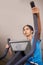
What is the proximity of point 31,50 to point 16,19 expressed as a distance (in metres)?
1.34

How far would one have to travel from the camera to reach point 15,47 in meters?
1.44

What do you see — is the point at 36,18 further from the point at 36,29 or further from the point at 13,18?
the point at 13,18

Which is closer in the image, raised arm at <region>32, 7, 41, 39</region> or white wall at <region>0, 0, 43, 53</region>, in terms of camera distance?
raised arm at <region>32, 7, 41, 39</region>

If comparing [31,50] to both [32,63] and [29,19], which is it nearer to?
[32,63]

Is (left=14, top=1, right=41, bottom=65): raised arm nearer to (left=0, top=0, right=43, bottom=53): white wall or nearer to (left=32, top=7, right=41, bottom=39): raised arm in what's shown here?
(left=32, top=7, right=41, bottom=39): raised arm

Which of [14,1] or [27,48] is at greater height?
[14,1]

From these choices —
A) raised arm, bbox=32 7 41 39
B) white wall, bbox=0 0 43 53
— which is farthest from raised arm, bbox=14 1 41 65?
white wall, bbox=0 0 43 53

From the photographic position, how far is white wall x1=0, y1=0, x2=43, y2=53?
8.32 feet

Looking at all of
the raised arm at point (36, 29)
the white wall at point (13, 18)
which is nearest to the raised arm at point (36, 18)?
the raised arm at point (36, 29)

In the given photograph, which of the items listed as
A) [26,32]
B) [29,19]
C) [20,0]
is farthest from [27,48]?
[20,0]

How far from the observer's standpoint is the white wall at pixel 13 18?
2.54m

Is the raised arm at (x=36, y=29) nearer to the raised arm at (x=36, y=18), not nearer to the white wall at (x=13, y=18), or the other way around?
the raised arm at (x=36, y=18)

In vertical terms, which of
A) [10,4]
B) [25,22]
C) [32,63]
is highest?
[10,4]

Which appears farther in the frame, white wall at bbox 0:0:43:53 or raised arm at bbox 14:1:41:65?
white wall at bbox 0:0:43:53
